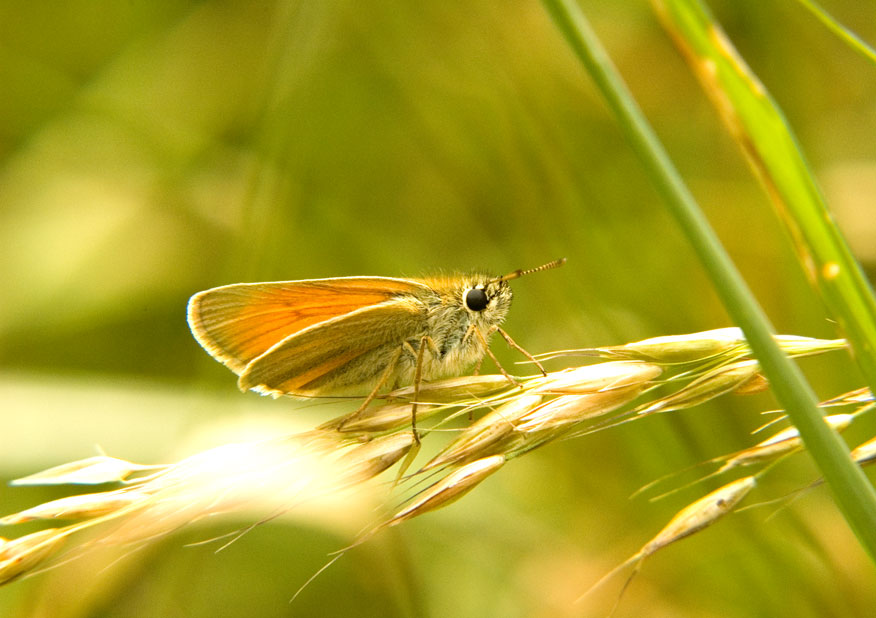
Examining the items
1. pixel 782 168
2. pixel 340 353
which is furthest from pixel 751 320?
pixel 340 353

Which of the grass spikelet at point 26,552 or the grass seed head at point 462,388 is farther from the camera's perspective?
the grass seed head at point 462,388

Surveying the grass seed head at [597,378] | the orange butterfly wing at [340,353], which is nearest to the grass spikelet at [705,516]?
the grass seed head at [597,378]

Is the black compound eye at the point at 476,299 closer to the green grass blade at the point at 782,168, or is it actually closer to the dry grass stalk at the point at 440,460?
the dry grass stalk at the point at 440,460

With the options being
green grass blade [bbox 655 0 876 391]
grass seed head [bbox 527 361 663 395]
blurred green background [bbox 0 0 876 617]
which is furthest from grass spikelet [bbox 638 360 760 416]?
blurred green background [bbox 0 0 876 617]

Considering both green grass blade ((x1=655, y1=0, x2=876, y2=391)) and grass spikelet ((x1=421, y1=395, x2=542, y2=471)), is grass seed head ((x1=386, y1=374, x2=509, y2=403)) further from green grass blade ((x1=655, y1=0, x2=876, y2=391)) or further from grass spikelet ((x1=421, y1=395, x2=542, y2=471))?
green grass blade ((x1=655, y1=0, x2=876, y2=391))

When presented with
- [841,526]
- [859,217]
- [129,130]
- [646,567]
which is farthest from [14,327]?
[859,217]

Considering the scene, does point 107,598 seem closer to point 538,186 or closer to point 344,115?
point 538,186

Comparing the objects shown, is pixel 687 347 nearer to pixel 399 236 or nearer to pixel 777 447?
pixel 777 447
